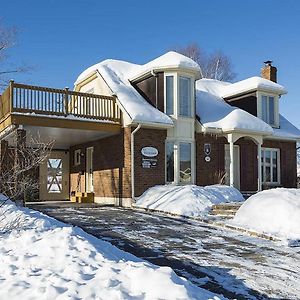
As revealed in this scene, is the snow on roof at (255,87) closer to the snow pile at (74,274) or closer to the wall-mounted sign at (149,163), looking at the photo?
the wall-mounted sign at (149,163)

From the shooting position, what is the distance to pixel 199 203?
13008 mm

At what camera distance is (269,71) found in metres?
23.6

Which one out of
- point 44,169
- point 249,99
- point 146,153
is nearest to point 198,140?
point 146,153

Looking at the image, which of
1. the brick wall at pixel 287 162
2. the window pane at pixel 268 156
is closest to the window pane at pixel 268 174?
the window pane at pixel 268 156

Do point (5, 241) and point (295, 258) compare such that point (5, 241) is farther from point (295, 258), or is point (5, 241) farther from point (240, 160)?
point (240, 160)

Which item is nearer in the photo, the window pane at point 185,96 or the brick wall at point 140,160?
the brick wall at point 140,160

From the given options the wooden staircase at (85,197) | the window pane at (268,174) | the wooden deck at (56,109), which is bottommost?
the wooden staircase at (85,197)

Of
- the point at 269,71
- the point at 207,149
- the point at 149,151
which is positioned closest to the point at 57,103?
the point at 149,151

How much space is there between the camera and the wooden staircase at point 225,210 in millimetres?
11959

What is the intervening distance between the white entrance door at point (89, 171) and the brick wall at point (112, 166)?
329mm

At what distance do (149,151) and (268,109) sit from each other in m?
8.11

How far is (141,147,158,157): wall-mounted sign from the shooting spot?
15648 mm

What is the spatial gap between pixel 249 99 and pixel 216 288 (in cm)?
1649

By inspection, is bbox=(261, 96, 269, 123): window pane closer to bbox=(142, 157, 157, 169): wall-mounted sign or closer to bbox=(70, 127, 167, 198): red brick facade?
bbox=(70, 127, 167, 198): red brick facade
